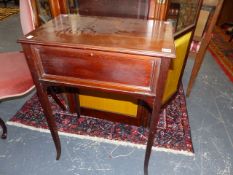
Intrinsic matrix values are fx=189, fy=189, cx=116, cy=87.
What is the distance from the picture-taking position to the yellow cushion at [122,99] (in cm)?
140

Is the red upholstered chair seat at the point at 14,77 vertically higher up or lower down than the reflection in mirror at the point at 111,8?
lower down

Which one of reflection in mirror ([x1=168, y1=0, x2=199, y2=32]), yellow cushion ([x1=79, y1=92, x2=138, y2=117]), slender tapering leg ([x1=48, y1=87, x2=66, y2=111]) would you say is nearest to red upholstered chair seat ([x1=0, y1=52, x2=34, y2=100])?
slender tapering leg ([x1=48, y1=87, x2=66, y2=111])

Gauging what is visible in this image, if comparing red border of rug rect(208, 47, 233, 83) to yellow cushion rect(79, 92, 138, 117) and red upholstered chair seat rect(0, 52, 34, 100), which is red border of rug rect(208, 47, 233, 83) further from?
red upholstered chair seat rect(0, 52, 34, 100)

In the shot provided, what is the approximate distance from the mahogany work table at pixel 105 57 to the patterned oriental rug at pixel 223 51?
182 centimetres

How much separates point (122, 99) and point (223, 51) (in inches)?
87.3

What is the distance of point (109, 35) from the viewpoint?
870 mm

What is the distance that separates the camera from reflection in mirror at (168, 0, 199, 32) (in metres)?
1.44

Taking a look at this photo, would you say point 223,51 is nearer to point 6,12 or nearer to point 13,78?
point 13,78

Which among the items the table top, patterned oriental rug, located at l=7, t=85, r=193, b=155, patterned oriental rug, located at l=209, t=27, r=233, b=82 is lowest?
patterned oriental rug, located at l=7, t=85, r=193, b=155

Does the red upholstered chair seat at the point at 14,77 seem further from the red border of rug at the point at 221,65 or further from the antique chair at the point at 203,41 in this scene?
the red border of rug at the point at 221,65

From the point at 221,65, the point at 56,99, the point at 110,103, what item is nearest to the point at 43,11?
the point at 56,99

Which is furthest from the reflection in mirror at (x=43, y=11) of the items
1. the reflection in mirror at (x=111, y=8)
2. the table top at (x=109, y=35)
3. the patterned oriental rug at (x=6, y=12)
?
the patterned oriental rug at (x=6, y=12)

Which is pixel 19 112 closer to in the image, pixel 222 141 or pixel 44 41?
pixel 44 41

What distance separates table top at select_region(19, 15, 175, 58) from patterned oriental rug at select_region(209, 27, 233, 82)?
5.78 ft
